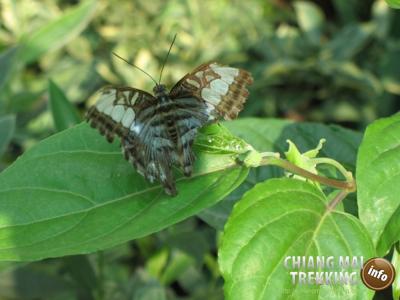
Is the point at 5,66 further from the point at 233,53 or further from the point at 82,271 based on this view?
the point at 233,53

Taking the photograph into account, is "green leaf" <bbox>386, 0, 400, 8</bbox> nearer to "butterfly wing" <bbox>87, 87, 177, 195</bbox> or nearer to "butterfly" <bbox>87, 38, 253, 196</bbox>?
"butterfly" <bbox>87, 38, 253, 196</bbox>

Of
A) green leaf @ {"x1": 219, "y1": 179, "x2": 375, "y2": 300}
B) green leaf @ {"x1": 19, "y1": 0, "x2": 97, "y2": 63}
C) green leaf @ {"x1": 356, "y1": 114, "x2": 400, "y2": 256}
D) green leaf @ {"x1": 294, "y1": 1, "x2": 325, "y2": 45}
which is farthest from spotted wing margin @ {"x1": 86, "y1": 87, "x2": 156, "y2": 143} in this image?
green leaf @ {"x1": 294, "y1": 1, "x2": 325, "y2": 45}

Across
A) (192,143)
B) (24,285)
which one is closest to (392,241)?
(192,143)

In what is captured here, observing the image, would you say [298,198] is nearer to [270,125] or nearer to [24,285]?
[270,125]

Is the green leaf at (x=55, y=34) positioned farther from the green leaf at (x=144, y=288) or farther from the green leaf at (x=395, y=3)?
the green leaf at (x=395, y=3)

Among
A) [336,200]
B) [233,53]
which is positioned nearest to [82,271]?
[336,200]

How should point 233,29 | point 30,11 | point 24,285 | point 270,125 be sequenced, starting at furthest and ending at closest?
point 233,29 < point 30,11 < point 24,285 < point 270,125

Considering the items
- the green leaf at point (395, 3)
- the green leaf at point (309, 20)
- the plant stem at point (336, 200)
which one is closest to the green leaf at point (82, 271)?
the plant stem at point (336, 200)
